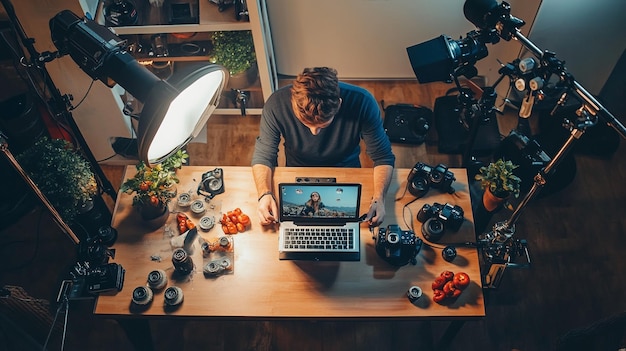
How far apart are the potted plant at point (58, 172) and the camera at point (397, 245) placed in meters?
1.40

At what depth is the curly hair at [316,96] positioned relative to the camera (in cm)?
223

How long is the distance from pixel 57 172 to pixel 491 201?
2056 mm

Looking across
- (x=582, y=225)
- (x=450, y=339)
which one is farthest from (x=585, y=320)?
(x=450, y=339)

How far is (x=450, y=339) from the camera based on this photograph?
105 inches

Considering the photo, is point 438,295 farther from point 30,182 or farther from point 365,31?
point 365,31

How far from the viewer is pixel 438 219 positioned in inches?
91.7

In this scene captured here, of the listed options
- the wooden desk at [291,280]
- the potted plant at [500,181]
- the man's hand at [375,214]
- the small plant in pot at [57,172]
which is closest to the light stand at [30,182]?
the small plant in pot at [57,172]

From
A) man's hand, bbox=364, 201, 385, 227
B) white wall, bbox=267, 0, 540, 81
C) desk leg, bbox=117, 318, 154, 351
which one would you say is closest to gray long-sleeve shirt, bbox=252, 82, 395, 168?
man's hand, bbox=364, 201, 385, 227

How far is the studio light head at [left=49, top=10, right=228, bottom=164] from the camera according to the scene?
4.99ft

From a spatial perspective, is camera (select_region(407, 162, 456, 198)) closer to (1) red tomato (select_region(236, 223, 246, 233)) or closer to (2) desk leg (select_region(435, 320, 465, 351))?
(2) desk leg (select_region(435, 320, 465, 351))

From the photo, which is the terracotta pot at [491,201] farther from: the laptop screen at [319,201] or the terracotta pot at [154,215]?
the terracotta pot at [154,215]

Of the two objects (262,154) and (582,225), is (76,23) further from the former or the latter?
(582,225)

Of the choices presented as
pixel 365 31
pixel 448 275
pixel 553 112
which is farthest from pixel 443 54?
pixel 365 31

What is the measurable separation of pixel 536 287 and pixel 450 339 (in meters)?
0.72
